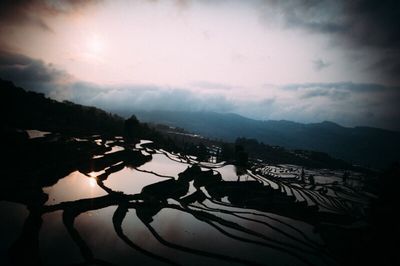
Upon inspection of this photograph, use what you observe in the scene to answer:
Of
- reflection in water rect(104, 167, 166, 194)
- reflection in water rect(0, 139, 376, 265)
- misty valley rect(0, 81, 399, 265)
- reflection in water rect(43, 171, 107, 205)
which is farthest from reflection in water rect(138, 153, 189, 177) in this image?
reflection in water rect(43, 171, 107, 205)

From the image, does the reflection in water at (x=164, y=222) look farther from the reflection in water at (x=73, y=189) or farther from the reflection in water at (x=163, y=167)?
the reflection in water at (x=163, y=167)

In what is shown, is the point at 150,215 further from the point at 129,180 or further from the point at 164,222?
the point at 129,180

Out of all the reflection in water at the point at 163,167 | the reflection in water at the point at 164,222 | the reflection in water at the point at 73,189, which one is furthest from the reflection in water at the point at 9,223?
the reflection in water at the point at 163,167

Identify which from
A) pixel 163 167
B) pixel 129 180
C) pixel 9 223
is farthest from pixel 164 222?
pixel 163 167

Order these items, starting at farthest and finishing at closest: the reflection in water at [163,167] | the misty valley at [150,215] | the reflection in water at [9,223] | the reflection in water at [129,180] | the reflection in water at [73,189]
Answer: the reflection in water at [163,167], the reflection in water at [129,180], the reflection in water at [73,189], the misty valley at [150,215], the reflection in water at [9,223]

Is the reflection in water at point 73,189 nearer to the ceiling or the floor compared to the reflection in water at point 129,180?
nearer to the ceiling

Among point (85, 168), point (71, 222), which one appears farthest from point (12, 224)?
point (85, 168)

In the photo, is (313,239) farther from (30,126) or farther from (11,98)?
(11,98)

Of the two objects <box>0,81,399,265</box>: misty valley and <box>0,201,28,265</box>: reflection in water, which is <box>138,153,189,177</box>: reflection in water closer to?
<box>0,81,399,265</box>: misty valley

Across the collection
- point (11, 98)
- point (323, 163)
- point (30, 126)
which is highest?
point (11, 98)

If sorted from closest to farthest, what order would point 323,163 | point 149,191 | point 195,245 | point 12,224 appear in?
point 12,224 → point 195,245 → point 149,191 → point 323,163

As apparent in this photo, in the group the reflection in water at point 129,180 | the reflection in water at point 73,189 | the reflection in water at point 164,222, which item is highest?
the reflection in water at point 73,189
